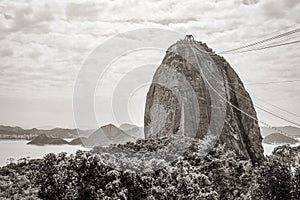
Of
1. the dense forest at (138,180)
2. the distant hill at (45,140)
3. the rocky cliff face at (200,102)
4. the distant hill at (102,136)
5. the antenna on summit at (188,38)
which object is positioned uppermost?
the antenna on summit at (188,38)

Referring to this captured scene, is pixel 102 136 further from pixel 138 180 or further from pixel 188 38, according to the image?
pixel 188 38

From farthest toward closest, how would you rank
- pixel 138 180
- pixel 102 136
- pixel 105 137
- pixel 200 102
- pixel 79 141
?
pixel 200 102 < pixel 79 141 < pixel 105 137 < pixel 102 136 < pixel 138 180

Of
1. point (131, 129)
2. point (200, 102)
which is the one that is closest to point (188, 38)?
point (200, 102)

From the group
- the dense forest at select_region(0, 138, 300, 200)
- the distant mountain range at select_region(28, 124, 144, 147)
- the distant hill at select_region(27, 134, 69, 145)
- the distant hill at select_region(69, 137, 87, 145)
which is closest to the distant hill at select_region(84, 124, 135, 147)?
the distant mountain range at select_region(28, 124, 144, 147)

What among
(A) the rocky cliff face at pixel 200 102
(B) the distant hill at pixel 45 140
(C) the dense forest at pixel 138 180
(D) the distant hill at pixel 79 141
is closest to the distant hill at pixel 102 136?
(D) the distant hill at pixel 79 141

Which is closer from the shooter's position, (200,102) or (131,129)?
(131,129)

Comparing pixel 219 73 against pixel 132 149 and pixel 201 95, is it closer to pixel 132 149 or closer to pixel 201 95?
pixel 201 95

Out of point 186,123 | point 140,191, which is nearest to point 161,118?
point 186,123

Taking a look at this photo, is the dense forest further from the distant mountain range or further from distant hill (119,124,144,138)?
distant hill (119,124,144,138)

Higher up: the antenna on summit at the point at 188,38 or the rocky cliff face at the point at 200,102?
the antenna on summit at the point at 188,38

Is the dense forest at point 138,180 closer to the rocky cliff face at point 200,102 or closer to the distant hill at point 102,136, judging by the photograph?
the distant hill at point 102,136
